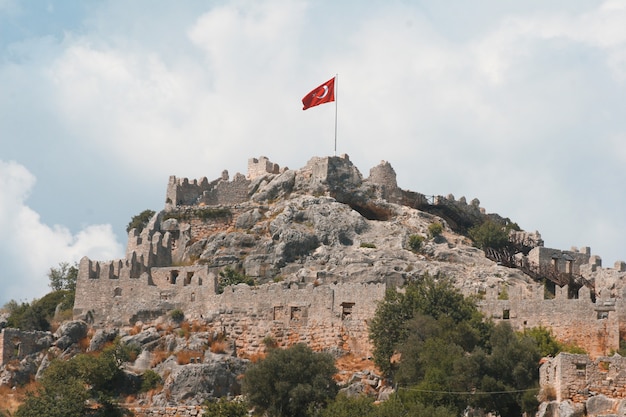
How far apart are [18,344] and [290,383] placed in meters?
17.1

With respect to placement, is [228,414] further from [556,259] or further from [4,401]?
[556,259]

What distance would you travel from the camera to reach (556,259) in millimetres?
76812

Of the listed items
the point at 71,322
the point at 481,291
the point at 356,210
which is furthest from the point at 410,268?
the point at 71,322

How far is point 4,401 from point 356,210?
22.8m

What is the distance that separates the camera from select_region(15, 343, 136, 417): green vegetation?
58438 millimetres

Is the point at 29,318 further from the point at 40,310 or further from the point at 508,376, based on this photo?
the point at 508,376

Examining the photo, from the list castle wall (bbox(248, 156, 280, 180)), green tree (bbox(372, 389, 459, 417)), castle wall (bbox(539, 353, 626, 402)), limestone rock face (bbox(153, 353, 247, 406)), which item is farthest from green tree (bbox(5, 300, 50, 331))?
castle wall (bbox(539, 353, 626, 402))

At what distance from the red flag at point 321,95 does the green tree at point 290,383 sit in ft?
82.5

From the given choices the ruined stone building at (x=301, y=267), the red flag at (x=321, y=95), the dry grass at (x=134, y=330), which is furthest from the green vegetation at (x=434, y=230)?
the dry grass at (x=134, y=330)

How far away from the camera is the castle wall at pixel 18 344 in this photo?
219ft

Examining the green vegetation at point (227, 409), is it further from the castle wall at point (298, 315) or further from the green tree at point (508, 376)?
the green tree at point (508, 376)

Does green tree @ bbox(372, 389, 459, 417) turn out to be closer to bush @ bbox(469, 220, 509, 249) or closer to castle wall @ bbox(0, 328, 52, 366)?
castle wall @ bbox(0, 328, 52, 366)

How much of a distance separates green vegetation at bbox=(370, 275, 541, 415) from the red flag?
18.8 meters

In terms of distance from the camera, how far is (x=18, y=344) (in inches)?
2635
